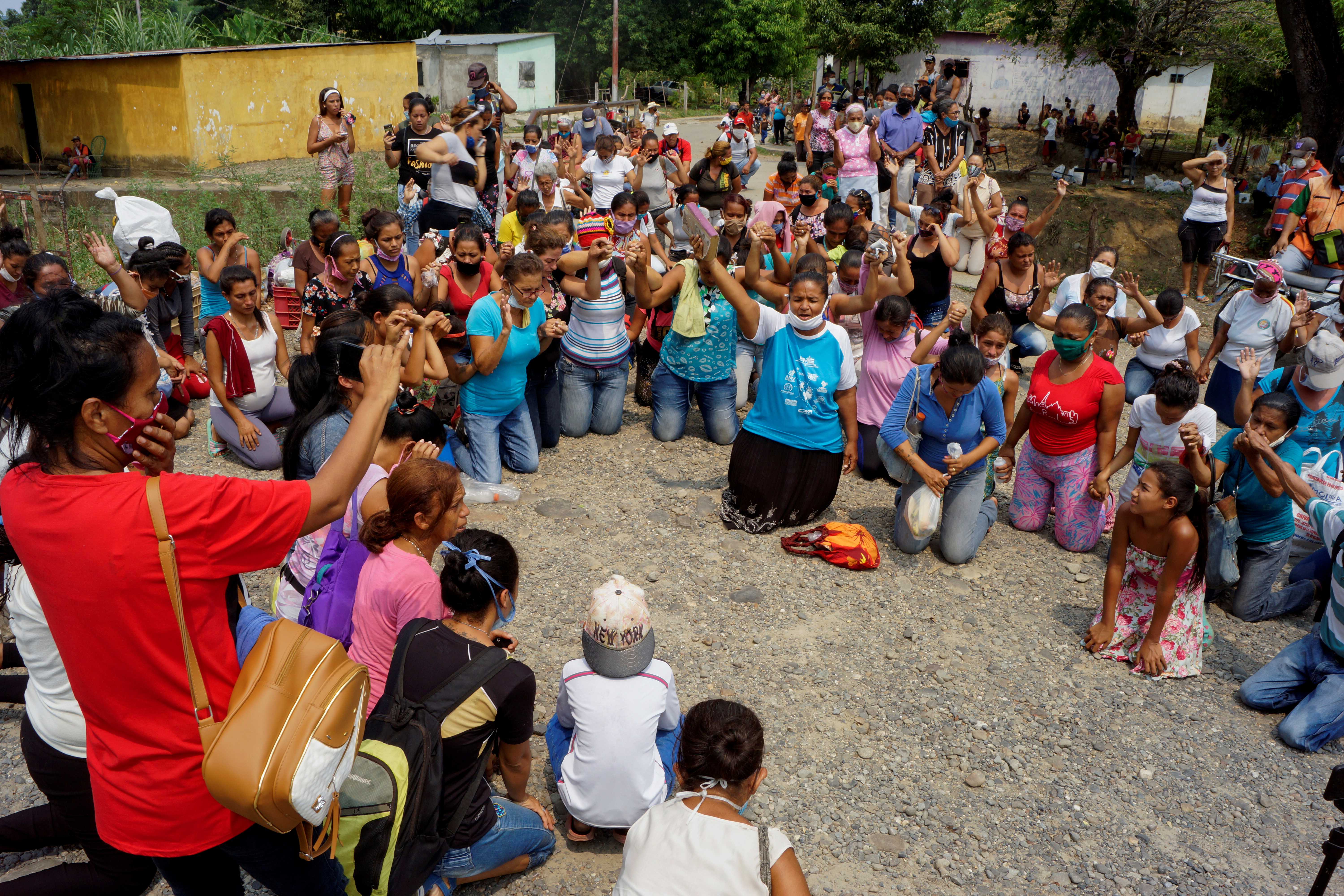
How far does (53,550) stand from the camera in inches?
73.6

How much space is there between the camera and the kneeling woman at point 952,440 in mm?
5480

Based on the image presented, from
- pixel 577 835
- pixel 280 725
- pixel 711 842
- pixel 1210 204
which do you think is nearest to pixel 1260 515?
pixel 577 835

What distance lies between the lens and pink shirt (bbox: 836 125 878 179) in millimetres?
11750

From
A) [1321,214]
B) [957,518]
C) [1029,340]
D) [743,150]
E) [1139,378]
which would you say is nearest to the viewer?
[957,518]

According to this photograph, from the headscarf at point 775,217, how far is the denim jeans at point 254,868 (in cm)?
731

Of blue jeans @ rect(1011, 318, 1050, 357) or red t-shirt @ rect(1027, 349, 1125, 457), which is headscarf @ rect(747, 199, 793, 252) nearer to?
blue jeans @ rect(1011, 318, 1050, 357)

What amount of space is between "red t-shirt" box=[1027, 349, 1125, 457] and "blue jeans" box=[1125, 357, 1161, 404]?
1.87 metres

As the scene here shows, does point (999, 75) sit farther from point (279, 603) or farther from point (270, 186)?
point (279, 603)

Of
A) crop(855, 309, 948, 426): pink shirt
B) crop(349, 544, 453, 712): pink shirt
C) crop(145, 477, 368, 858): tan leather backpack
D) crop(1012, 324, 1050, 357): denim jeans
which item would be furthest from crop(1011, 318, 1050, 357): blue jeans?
crop(145, 477, 368, 858): tan leather backpack

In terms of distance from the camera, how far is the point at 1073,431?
235 inches

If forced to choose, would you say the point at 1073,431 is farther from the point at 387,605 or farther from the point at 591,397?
the point at 387,605

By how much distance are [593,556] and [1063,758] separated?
283 centimetres

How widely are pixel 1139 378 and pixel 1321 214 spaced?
437 centimetres

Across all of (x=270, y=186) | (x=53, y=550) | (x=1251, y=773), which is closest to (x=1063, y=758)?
(x=1251, y=773)
